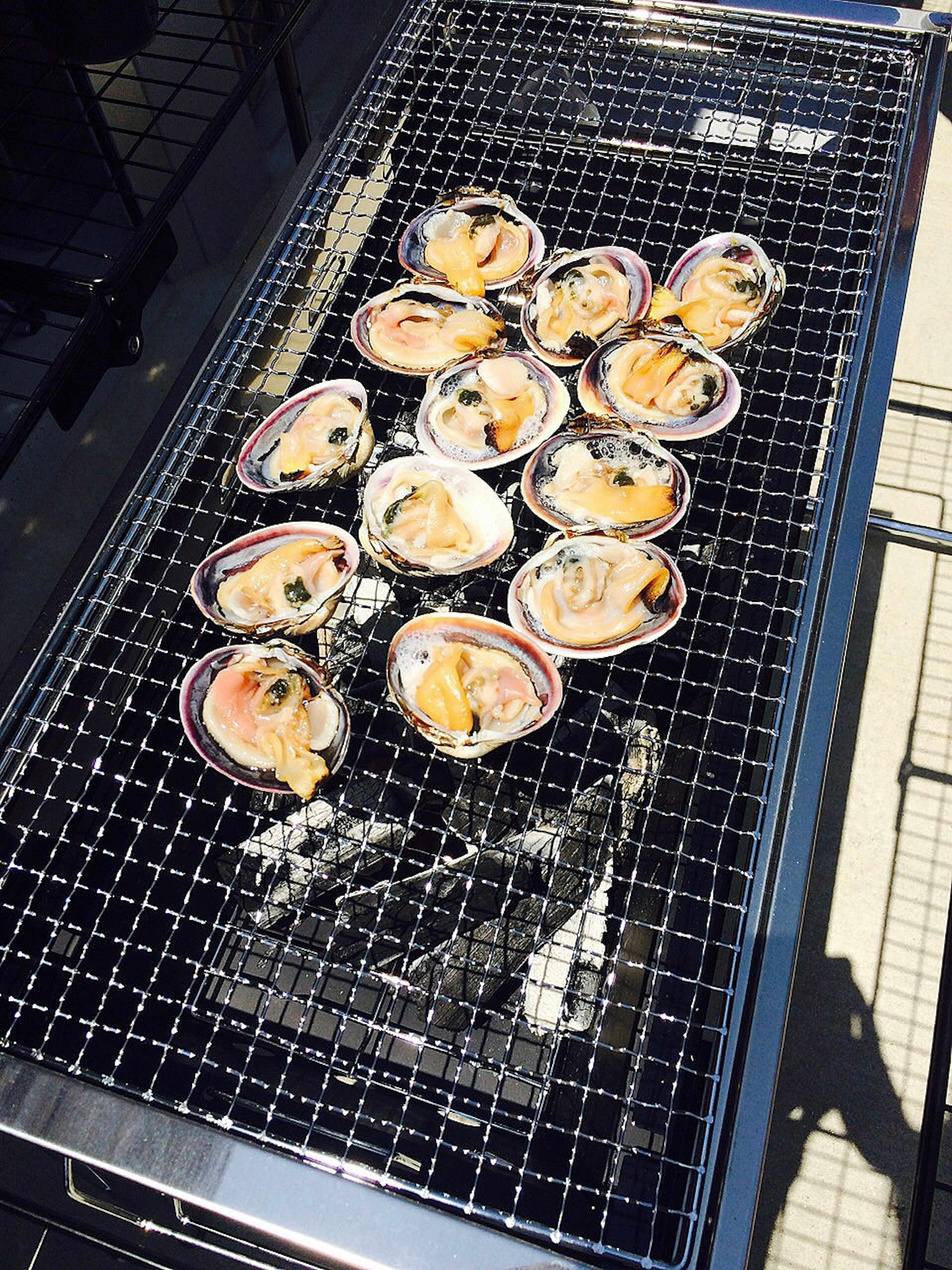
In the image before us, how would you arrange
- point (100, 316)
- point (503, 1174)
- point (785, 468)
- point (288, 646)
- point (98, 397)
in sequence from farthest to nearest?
point (98, 397) < point (785, 468) < point (100, 316) < point (288, 646) < point (503, 1174)

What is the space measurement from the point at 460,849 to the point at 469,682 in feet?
1.28

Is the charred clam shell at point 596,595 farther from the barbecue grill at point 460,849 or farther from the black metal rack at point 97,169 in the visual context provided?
the black metal rack at point 97,169

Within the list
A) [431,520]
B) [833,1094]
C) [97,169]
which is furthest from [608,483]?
[97,169]

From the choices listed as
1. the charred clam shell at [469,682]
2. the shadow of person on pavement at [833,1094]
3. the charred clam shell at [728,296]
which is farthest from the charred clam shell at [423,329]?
the shadow of person on pavement at [833,1094]

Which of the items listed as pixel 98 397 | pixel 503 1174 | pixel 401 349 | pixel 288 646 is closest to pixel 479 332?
pixel 401 349

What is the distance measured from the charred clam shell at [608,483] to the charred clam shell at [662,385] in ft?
0.24

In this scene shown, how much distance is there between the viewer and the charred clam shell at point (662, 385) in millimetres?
2068

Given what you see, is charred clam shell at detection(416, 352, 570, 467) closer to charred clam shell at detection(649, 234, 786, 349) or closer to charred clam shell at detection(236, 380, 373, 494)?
charred clam shell at detection(236, 380, 373, 494)

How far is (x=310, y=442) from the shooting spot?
6.82 feet

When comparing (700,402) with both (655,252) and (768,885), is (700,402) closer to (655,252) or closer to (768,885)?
(655,252)

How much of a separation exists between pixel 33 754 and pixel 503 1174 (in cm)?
114

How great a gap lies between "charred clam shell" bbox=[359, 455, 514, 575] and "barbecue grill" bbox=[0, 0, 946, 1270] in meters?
0.12

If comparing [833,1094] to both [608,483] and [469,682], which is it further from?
[608,483]

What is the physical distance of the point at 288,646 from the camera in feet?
5.96
